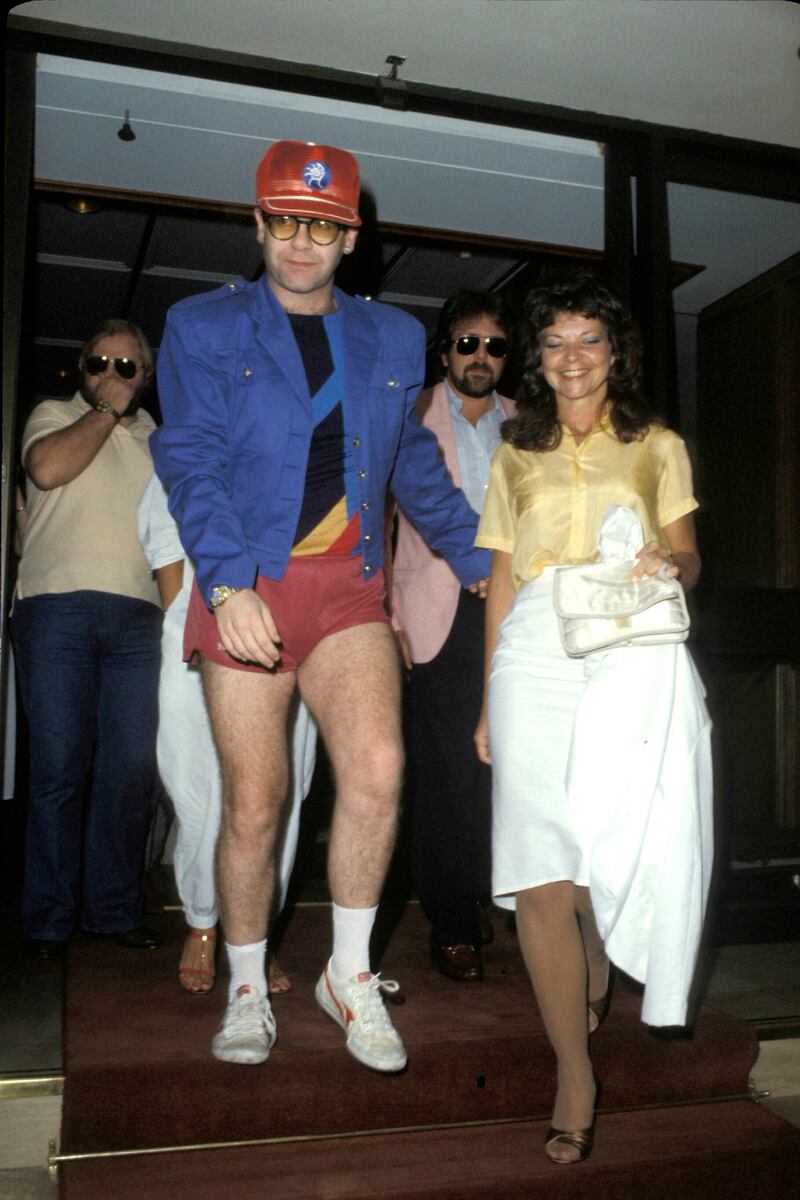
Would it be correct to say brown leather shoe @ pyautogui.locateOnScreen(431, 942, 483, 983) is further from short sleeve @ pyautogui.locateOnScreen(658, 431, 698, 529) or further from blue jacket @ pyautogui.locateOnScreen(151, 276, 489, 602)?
short sleeve @ pyautogui.locateOnScreen(658, 431, 698, 529)

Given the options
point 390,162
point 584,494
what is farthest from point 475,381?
point 390,162

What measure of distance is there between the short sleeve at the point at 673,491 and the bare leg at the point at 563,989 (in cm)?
81

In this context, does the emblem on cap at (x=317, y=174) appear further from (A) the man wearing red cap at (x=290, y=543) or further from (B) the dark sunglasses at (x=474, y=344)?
(B) the dark sunglasses at (x=474, y=344)

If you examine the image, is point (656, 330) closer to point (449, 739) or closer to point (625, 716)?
point (449, 739)

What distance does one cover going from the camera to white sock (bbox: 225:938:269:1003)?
2.25m

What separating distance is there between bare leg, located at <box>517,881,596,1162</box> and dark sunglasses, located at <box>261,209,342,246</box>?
140cm

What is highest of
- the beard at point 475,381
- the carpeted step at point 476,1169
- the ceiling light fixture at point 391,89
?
the ceiling light fixture at point 391,89

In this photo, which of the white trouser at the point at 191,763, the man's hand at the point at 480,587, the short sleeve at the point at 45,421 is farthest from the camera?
the short sleeve at the point at 45,421

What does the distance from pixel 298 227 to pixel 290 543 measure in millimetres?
661

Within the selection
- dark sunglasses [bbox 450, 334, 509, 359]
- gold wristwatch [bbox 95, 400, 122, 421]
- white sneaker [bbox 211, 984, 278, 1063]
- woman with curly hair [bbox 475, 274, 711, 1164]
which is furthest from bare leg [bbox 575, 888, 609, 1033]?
gold wristwatch [bbox 95, 400, 122, 421]

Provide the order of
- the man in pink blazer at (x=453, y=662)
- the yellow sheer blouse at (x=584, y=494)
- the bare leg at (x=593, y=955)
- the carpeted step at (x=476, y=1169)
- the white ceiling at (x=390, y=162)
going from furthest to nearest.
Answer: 1. the white ceiling at (x=390, y=162)
2. the man in pink blazer at (x=453, y=662)
3. the bare leg at (x=593, y=955)
4. the yellow sheer blouse at (x=584, y=494)
5. the carpeted step at (x=476, y=1169)

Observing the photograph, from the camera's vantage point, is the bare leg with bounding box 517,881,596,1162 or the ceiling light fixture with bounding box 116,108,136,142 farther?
the ceiling light fixture with bounding box 116,108,136,142

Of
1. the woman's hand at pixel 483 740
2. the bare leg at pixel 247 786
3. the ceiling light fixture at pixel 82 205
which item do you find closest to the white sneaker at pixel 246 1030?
the bare leg at pixel 247 786

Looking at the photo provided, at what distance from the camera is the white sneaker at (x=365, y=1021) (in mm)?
2139
